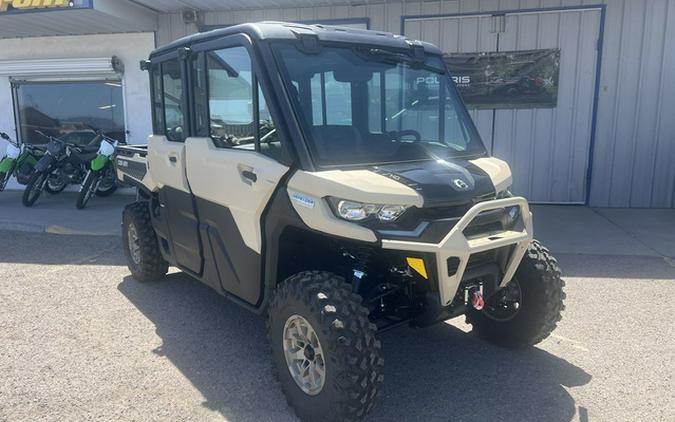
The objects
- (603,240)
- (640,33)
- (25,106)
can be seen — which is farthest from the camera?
(25,106)

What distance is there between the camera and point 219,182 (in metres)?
A: 3.79

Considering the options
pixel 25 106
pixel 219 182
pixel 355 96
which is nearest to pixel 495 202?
pixel 355 96

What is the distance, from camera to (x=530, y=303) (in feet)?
12.6

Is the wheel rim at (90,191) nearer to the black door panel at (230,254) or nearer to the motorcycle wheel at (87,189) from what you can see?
the motorcycle wheel at (87,189)

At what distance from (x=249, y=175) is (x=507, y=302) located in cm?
207

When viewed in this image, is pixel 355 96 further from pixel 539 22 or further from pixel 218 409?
pixel 539 22

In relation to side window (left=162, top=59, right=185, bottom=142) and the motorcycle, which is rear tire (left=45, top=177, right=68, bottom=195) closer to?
the motorcycle

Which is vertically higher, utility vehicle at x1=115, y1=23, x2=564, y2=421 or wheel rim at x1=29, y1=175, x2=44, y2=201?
utility vehicle at x1=115, y1=23, x2=564, y2=421

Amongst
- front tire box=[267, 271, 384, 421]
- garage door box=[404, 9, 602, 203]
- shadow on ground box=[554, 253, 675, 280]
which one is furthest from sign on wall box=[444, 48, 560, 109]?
front tire box=[267, 271, 384, 421]

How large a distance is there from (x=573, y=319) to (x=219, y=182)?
3208 mm

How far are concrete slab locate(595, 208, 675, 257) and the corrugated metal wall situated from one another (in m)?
0.37

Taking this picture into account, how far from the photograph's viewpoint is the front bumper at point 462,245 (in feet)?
9.50

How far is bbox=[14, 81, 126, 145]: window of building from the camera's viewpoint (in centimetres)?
1108

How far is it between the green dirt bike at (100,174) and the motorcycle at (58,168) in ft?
1.38
